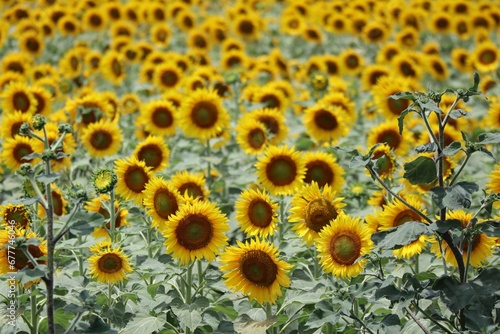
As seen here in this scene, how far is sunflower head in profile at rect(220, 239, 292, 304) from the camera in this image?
317 cm

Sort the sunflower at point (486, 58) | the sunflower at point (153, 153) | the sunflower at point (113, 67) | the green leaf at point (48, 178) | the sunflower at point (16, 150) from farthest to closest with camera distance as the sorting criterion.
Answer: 1. the sunflower at point (486, 58)
2. the sunflower at point (113, 67)
3. the sunflower at point (16, 150)
4. the sunflower at point (153, 153)
5. the green leaf at point (48, 178)

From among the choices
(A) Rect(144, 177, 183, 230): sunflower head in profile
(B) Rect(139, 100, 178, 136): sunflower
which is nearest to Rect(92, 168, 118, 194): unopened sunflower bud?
(A) Rect(144, 177, 183, 230): sunflower head in profile

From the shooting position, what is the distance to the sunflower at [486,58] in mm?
7562

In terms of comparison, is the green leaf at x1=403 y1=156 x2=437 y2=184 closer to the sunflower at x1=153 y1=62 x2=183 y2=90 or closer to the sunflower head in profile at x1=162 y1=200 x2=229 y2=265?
the sunflower head in profile at x1=162 y1=200 x2=229 y2=265

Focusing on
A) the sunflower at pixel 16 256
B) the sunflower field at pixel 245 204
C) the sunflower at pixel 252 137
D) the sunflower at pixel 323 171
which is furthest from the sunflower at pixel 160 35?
the sunflower at pixel 16 256

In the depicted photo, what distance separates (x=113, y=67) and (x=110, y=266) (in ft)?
14.0

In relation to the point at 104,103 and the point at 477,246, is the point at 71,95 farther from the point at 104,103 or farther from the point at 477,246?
the point at 477,246

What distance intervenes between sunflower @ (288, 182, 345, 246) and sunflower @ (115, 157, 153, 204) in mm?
807

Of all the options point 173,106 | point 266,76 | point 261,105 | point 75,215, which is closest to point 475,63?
point 266,76

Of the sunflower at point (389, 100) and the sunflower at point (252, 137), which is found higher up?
the sunflower at point (389, 100)

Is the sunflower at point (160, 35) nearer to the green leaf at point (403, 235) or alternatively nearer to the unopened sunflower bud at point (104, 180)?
the unopened sunflower bud at point (104, 180)

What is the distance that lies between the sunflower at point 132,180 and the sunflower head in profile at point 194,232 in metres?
0.52

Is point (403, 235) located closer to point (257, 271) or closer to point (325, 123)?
point (257, 271)

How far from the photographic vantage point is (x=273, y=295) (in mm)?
3170
